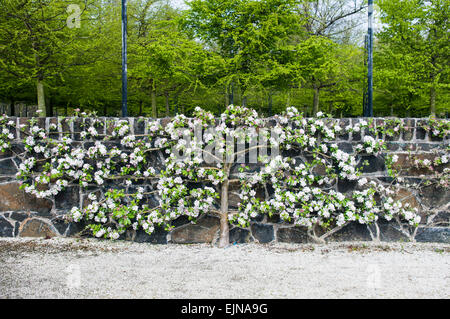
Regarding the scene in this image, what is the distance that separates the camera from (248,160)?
4809 mm

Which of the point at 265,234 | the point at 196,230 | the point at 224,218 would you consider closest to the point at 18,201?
the point at 196,230

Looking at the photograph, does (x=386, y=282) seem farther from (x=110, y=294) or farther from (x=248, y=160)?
(x=110, y=294)

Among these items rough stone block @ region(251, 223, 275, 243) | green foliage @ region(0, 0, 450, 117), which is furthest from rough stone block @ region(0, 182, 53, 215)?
green foliage @ region(0, 0, 450, 117)

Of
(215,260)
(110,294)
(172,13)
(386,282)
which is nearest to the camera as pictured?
(110,294)

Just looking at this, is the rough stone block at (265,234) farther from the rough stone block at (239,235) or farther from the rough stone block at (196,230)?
the rough stone block at (196,230)

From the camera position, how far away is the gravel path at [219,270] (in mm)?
3195

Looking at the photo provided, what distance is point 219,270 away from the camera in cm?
380

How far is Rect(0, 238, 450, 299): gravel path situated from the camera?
3.20 metres

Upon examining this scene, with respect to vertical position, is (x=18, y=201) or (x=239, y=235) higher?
(x=18, y=201)

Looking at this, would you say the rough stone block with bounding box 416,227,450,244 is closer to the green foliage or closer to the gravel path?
the gravel path

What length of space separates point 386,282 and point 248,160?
7.33 feet

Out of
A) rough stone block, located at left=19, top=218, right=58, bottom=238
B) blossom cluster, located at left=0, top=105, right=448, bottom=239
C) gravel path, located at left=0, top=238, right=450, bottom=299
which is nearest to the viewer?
gravel path, located at left=0, top=238, right=450, bottom=299

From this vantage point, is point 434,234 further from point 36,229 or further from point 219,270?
point 36,229

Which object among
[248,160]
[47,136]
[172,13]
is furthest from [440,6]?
[47,136]
